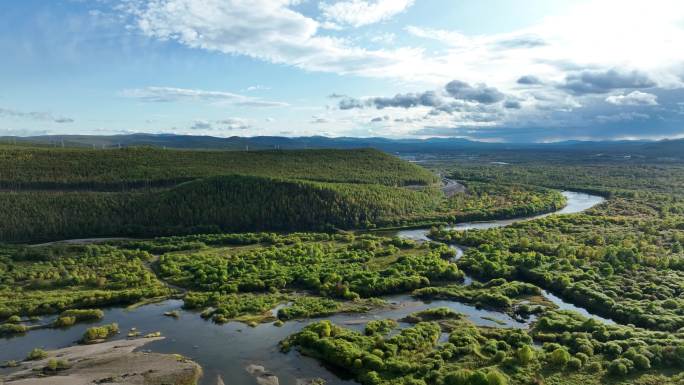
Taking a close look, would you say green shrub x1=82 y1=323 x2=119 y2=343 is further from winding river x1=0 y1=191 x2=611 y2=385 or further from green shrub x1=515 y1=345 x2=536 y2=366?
green shrub x1=515 y1=345 x2=536 y2=366

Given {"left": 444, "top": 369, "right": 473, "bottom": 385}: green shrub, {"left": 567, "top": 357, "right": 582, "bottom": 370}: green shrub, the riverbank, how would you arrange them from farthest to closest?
1. {"left": 567, "top": 357, "right": 582, "bottom": 370}: green shrub
2. the riverbank
3. {"left": 444, "top": 369, "right": 473, "bottom": 385}: green shrub

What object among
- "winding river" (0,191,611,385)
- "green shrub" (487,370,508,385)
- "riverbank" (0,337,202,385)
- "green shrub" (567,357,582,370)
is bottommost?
"winding river" (0,191,611,385)

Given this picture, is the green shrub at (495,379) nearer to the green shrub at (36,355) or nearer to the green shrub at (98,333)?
the green shrub at (98,333)

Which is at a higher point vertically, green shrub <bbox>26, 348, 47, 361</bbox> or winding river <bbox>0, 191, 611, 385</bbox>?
green shrub <bbox>26, 348, 47, 361</bbox>

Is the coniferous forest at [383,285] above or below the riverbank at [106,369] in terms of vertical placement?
above

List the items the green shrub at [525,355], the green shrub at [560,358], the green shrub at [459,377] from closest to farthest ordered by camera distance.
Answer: the green shrub at [459,377], the green shrub at [560,358], the green shrub at [525,355]

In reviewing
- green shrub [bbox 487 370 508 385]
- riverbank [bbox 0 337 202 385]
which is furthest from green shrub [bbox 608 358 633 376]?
riverbank [bbox 0 337 202 385]

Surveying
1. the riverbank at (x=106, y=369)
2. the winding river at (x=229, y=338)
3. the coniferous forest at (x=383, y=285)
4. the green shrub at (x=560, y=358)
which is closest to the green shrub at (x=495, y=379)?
the coniferous forest at (x=383, y=285)

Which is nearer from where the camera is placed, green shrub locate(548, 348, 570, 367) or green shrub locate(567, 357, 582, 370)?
green shrub locate(567, 357, 582, 370)

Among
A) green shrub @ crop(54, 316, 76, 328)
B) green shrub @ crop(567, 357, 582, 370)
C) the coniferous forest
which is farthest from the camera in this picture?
green shrub @ crop(54, 316, 76, 328)
